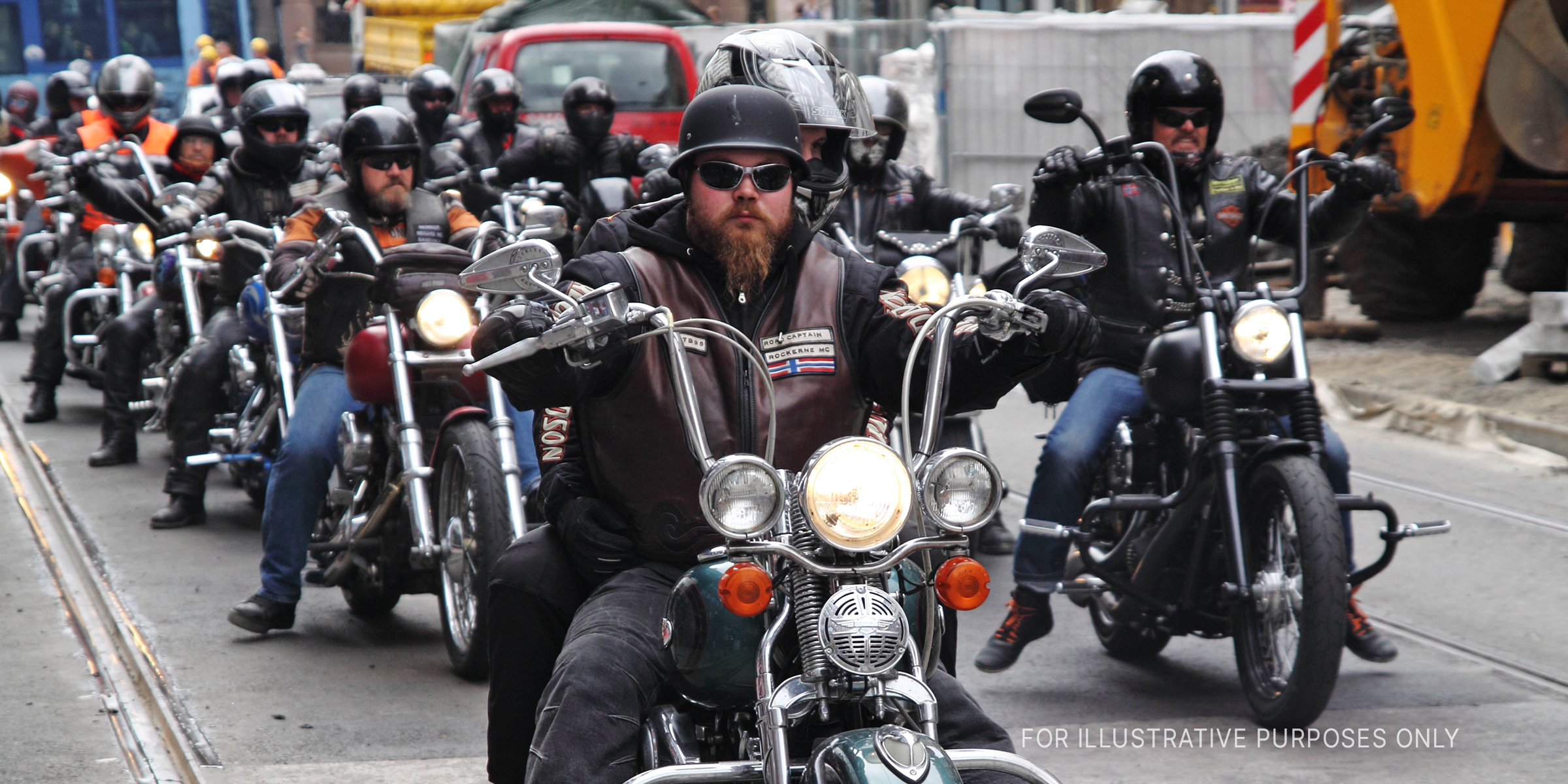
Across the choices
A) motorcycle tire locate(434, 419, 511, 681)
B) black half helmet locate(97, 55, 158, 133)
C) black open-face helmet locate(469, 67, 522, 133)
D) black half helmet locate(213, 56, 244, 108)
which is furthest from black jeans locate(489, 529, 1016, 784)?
black half helmet locate(213, 56, 244, 108)

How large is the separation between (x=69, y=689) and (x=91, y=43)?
21.6 m

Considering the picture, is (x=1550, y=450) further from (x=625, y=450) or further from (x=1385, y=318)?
(x=625, y=450)

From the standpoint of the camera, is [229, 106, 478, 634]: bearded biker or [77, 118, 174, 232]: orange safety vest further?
[77, 118, 174, 232]: orange safety vest

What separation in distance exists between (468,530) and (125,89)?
618cm

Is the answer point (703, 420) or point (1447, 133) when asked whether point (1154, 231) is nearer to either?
point (703, 420)

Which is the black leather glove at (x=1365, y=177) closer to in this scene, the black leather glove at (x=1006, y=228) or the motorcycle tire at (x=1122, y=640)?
the motorcycle tire at (x=1122, y=640)

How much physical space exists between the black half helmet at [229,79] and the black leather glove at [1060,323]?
35.3ft

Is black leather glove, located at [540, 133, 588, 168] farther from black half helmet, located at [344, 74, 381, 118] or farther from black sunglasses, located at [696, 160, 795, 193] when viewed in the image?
black sunglasses, located at [696, 160, 795, 193]

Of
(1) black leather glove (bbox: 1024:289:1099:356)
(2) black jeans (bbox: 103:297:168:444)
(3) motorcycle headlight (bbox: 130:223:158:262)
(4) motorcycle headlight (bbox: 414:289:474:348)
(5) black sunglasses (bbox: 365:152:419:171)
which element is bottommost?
(2) black jeans (bbox: 103:297:168:444)

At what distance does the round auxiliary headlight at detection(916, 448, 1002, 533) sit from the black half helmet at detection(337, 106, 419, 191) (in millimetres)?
4088

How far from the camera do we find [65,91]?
14.7m

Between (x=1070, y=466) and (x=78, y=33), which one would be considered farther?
(x=78, y=33)

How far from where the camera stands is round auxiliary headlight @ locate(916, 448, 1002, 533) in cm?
254

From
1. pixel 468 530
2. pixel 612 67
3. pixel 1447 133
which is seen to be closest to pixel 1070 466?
pixel 468 530
